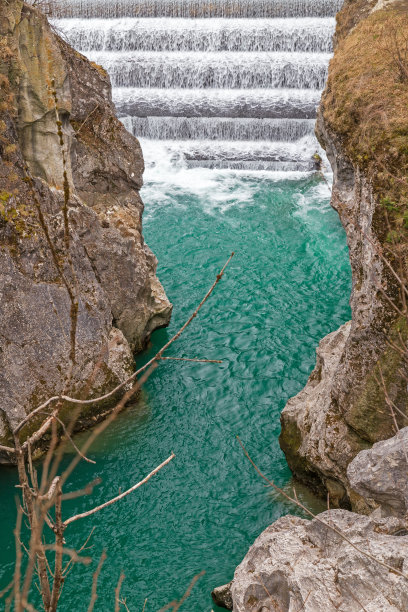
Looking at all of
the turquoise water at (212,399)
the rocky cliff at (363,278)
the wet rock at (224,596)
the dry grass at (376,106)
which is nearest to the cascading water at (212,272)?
the turquoise water at (212,399)

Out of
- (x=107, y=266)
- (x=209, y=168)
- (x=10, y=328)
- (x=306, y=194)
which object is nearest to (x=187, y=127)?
(x=209, y=168)

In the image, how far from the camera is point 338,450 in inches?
381

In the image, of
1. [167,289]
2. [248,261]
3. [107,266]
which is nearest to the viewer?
[107,266]

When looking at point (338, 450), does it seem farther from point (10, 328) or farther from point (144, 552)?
point (10, 328)

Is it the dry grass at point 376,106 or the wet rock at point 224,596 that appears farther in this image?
the dry grass at point 376,106

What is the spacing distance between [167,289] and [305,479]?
7284 mm

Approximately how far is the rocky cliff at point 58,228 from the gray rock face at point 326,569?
12.7 feet

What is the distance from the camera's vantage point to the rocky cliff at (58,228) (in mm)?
10969

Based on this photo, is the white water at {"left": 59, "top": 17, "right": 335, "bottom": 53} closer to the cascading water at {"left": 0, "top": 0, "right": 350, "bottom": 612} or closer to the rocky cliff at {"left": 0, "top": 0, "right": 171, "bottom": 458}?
the cascading water at {"left": 0, "top": 0, "right": 350, "bottom": 612}

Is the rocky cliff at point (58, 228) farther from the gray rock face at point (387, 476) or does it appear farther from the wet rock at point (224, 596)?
the gray rock face at point (387, 476)

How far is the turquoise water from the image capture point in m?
9.82

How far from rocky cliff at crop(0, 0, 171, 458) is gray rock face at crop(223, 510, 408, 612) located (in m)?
3.88

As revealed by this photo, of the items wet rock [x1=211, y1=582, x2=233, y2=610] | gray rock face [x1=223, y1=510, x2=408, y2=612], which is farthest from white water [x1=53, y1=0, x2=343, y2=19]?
gray rock face [x1=223, y1=510, x2=408, y2=612]

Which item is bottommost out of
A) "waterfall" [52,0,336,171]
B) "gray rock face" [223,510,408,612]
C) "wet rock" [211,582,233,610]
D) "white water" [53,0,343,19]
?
"wet rock" [211,582,233,610]
